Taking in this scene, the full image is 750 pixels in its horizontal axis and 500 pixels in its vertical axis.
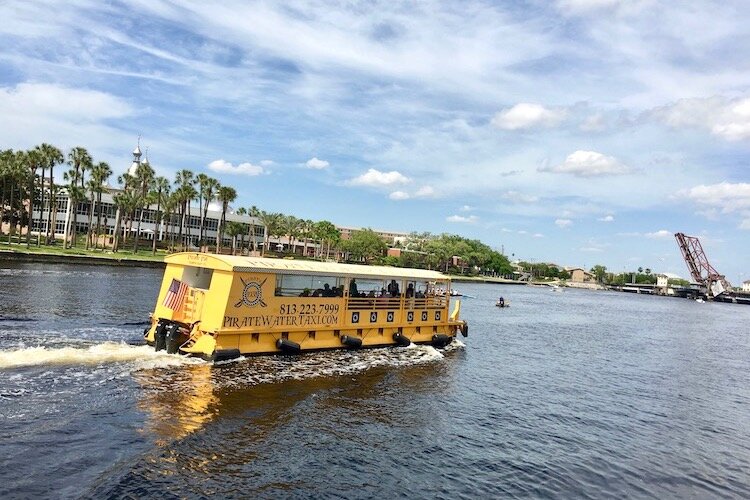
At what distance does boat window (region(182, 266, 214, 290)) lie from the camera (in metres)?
23.6

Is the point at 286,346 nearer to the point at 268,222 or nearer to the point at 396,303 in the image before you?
the point at 396,303

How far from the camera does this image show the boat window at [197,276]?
23605 mm

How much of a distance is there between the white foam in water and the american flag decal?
6.52ft

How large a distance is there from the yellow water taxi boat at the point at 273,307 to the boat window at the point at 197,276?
44 millimetres

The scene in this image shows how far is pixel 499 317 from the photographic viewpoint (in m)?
59.3

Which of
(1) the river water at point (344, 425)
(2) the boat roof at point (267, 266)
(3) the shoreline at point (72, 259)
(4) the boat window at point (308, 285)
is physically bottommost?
(1) the river water at point (344, 425)

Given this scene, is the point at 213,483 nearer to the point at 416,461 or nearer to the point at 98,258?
the point at 416,461

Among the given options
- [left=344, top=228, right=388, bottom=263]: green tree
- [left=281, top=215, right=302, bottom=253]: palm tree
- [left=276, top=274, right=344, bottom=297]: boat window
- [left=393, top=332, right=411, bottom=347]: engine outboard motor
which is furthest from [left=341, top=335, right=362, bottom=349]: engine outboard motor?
[left=344, top=228, right=388, bottom=263]: green tree

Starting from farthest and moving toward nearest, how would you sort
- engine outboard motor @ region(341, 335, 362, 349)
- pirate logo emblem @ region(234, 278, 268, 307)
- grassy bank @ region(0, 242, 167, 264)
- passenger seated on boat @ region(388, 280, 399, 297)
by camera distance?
grassy bank @ region(0, 242, 167, 264) → passenger seated on boat @ region(388, 280, 399, 297) → engine outboard motor @ region(341, 335, 362, 349) → pirate logo emblem @ region(234, 278, 268, 307)

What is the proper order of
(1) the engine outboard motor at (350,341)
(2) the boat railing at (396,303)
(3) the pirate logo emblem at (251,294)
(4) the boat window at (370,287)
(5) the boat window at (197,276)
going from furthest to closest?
(4) the boat window at (370,287), (2) the boat railing at (396,303), (1) the engine outboard motor at (350,341), (5) the boat window at (197,276), (3) the pirate logo emblem at (251,294)

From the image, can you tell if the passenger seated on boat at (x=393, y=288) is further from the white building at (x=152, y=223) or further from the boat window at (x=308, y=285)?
the white building at (x=152, y=223)

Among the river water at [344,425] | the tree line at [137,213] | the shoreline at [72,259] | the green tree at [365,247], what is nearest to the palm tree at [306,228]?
the tree line at [137,213]

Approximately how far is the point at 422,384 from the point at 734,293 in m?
210

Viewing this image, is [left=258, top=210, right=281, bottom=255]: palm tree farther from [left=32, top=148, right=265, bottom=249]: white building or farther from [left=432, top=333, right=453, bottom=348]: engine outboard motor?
[left=432, top=333, right=453, bottom=348]: engine outboard motor
